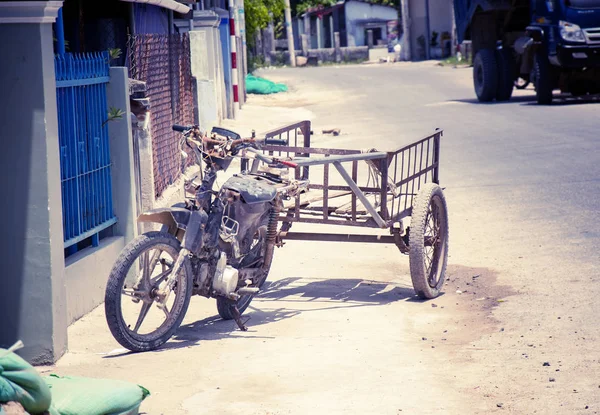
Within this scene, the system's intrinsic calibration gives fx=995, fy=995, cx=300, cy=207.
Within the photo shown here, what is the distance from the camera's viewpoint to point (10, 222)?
4.97m

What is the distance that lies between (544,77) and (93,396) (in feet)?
54.9

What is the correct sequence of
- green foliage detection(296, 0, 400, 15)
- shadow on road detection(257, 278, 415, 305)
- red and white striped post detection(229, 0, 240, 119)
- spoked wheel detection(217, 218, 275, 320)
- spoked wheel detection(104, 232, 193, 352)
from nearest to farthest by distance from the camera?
spoked wheel detection(104, 232, 193, 352)
spoked wheel detection(217, 218, 275, 320)
shadow on road detection(257, 278, 415, 305)
red and white striped post detection(229, 0, 240, 119)
green foliage detection(296, 0, 400, 15)

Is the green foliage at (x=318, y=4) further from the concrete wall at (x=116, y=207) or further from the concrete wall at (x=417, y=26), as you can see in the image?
the concrete wall at (x=116, y=207)

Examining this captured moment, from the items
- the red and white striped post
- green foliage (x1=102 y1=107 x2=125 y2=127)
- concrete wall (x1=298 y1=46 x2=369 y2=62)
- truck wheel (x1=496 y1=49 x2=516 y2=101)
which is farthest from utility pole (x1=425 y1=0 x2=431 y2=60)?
green foliage (x1=102 y1=107 x2=125 y2=127)

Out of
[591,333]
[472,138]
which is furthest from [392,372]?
[472,138]

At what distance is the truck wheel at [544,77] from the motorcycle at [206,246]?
14.4m

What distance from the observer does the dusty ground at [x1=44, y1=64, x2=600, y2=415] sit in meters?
4.45

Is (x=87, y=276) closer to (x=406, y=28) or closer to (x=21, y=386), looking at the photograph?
(x=21, y=386)

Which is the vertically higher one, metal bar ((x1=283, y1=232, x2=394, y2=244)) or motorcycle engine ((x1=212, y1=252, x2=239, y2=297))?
metal bar ((x1=283, y1=232, x2=394, y2=244))

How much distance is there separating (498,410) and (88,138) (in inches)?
128

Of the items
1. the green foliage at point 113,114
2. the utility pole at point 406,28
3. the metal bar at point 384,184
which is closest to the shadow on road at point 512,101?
the metal bar at point 384,184

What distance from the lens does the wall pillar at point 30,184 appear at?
16.0ft

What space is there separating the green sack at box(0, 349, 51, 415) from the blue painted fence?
2108 mm

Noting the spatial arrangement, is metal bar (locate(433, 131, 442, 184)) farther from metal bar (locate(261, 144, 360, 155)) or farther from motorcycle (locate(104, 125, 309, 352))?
motorcycle (locate(104, 125, 309, 352))
